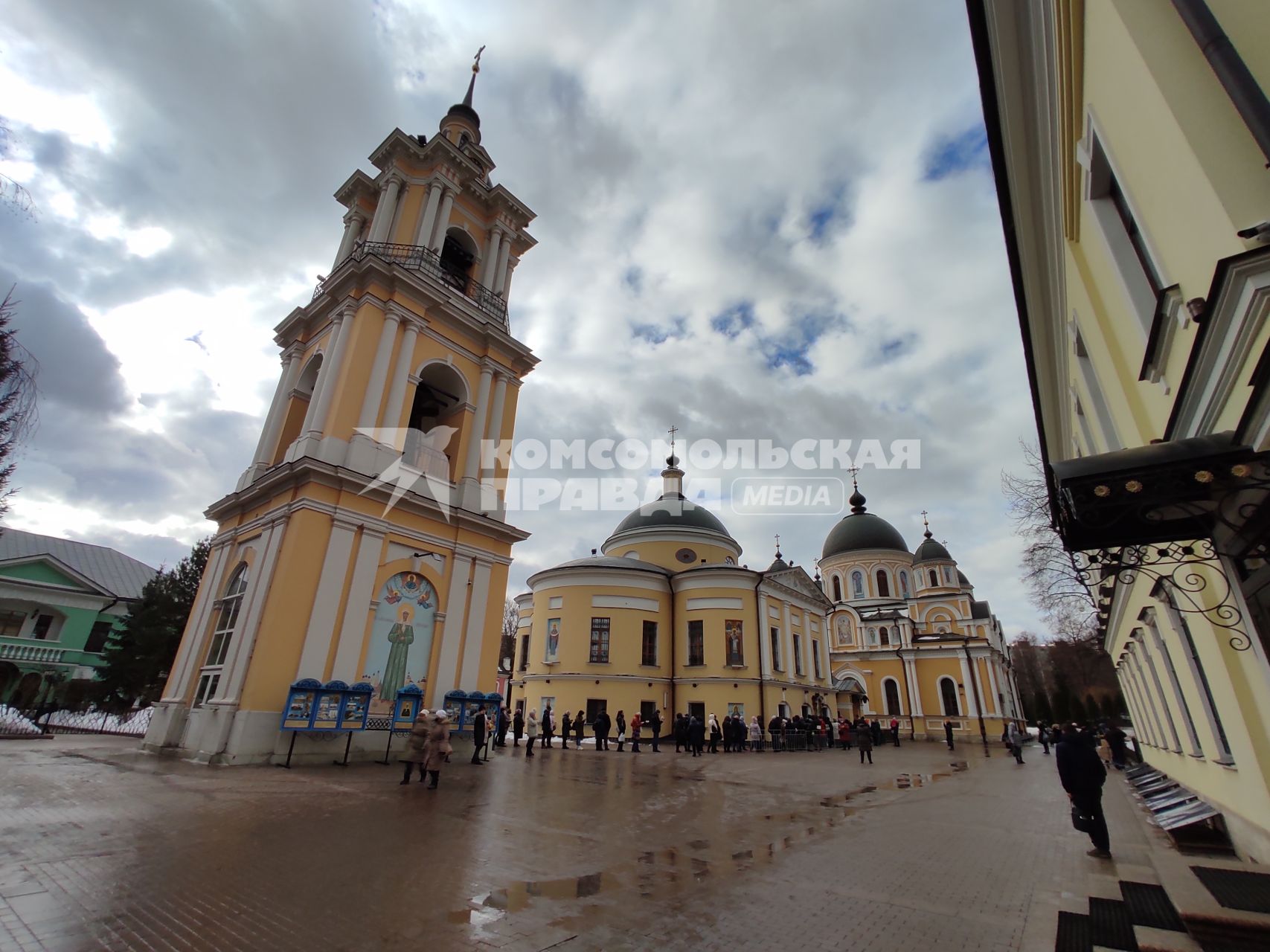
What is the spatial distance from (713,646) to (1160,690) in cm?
2142

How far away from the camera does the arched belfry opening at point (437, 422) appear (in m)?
16.8

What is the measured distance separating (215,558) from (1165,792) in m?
22.5

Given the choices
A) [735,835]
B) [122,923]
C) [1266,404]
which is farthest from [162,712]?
[1266,404]

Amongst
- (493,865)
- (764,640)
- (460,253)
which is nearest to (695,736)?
(764,640)

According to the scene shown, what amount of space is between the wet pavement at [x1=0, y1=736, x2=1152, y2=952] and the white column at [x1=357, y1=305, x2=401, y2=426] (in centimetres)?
818

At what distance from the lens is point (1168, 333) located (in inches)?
161

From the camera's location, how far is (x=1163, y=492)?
10.8 feet

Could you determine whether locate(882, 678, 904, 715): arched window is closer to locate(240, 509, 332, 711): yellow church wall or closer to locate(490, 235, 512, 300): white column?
locate(490, 235, 512, 300): white column

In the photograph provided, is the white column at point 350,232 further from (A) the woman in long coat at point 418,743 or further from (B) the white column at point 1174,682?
(B) the white column at point 1174,682

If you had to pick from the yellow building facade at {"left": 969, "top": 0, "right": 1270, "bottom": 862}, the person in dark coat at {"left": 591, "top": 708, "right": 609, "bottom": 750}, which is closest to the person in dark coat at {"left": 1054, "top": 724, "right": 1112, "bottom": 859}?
the yellow building facade at {"left": 969, "top": 0, "right": 1270, "bottom": 862}

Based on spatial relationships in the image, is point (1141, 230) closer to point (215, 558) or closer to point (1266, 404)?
point (1266, 404)

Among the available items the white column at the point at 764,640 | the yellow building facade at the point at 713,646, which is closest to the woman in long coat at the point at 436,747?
the yellow building facade at the point at 713,646

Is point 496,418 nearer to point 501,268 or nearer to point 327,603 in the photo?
point 501,268

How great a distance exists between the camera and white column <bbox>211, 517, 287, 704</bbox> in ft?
39.4
